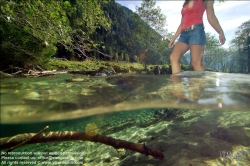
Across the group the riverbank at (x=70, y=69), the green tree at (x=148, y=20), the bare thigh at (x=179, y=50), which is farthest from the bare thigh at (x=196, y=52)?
the green tree at (x=148, y=20)

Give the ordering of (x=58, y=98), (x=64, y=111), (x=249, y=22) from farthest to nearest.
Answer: (x=249, y=22) < (x=64, y=111) < (x=58, y=98)

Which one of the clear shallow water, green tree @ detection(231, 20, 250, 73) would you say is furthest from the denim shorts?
green tree @ detection(231, 20, 250, 73)

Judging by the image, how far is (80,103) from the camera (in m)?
4.73

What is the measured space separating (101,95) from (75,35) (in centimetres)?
379

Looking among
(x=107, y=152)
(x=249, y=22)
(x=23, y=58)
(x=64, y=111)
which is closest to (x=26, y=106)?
(x=64, y=111)

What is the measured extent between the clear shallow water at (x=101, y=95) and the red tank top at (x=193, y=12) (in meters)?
2.17

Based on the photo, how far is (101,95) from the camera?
16.2ft

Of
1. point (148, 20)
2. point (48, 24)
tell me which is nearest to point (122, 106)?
point (48, 24)

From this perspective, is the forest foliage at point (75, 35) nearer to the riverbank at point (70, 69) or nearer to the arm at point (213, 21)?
the riverbank at point (70, 69)

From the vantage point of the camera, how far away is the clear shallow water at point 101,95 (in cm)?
429

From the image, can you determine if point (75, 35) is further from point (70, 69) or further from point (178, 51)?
point (70, 69)

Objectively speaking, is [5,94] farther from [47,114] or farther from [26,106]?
[47,114]

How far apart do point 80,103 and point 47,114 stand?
3.48 feet

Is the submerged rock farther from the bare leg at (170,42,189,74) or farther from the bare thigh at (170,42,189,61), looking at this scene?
the bare thigh at (170,42,189,61)
